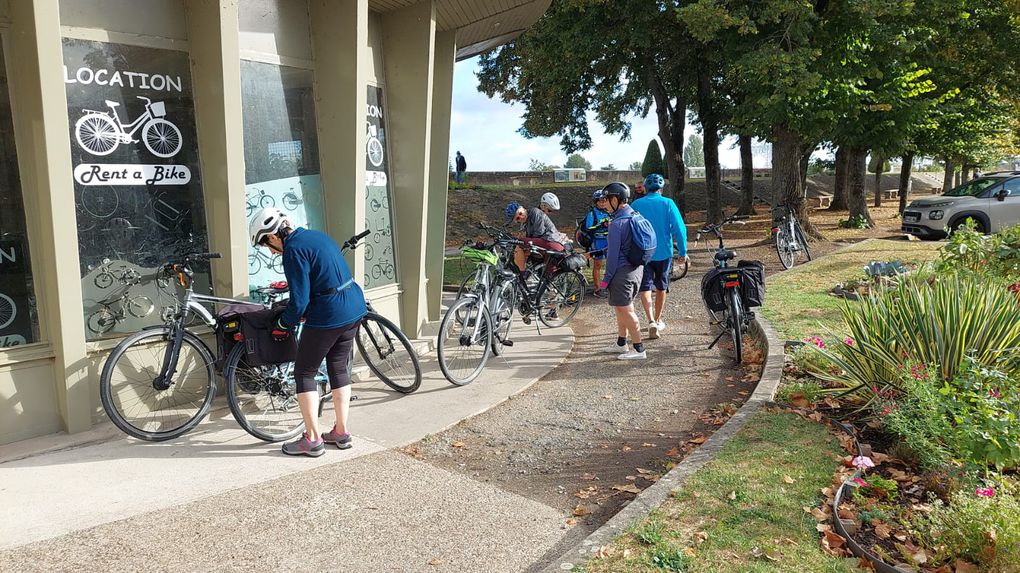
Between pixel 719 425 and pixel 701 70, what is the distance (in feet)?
59.0

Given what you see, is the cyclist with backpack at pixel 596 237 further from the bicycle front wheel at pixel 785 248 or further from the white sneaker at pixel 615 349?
the bicycle front wheel at pixel 785 248

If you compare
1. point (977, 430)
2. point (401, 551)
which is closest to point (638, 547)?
point (401, 551)

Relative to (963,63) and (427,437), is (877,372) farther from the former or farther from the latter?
(963,63)

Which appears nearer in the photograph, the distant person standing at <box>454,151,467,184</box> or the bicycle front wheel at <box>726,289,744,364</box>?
the bicycle front wheel at <box>726,289,744,364</box>

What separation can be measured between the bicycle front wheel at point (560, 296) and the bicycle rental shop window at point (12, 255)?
552 cm

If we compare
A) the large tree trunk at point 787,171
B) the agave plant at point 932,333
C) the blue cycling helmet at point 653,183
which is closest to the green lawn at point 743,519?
the agave plant at point 932,333

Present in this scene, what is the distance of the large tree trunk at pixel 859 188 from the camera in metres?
23.2

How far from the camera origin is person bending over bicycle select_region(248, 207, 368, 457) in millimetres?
4773

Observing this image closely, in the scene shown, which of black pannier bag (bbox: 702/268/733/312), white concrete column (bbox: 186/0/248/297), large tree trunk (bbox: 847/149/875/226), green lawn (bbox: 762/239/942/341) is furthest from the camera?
large tree trunk (bbox: 847/149/875/226)

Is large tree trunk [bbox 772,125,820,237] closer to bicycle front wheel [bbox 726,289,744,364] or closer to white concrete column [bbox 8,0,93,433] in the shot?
bicycle front wheel [bbox 726,289,744,364]

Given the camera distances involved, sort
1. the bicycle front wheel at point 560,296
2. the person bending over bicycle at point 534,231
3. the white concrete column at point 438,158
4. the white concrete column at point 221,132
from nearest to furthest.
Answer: the white concrete column at point 221,132 → the white concrete column at point 438,158 → the person bending over bicycle at point 534,231 → the bicycle front wheel at point 560,296

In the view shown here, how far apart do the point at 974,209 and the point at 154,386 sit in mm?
19483

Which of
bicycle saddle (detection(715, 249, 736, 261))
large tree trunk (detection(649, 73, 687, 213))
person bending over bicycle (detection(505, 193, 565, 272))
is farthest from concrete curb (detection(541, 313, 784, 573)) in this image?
large tree trunk (detection(649, 73, 687, 213))

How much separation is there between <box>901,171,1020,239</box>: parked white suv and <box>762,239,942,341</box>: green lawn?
2.11 meters
